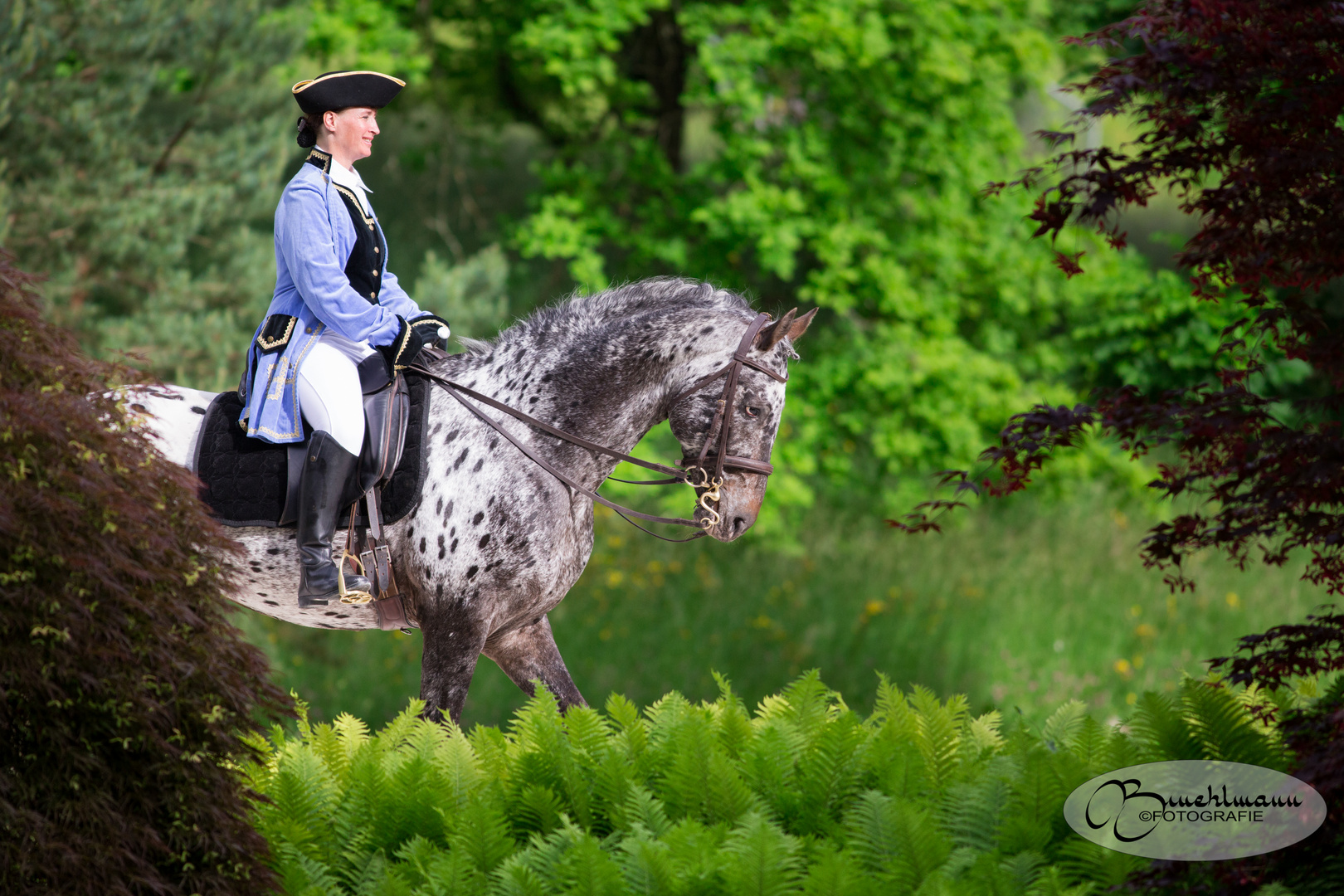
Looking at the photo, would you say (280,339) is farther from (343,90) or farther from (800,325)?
(800,325)

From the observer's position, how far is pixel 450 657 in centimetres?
434

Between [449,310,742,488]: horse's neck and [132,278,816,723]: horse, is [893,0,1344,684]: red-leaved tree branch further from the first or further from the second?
[449,310,742,488]: horse's neck

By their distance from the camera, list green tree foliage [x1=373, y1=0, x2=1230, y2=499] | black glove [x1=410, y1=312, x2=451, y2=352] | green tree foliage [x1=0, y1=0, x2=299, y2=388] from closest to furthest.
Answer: black glove [x1=410, y1=312, x2=451, y2=352] < green tree foliage [x1=0, y1=0, x2=299, y2=388] < green tree foliage [x1=373, y1=0, x2=1230, y2=499]

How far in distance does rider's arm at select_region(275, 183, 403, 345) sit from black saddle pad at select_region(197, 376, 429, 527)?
495 millimetres

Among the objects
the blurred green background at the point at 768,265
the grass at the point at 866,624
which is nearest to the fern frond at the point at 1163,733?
the blurred green background at the point at 768,265

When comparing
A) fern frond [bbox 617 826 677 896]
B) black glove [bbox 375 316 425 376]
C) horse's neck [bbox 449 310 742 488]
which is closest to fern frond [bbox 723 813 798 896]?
fern frond [bbox 617 826 677 896]

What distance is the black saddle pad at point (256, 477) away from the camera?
4379 mm

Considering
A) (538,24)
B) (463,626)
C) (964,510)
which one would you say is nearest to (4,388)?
(463,626)

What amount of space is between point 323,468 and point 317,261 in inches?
28.5

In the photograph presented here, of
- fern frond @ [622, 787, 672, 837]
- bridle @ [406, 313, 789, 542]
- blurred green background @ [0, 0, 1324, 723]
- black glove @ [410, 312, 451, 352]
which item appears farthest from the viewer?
blurred green background @ [0, 0, 1324, 723]

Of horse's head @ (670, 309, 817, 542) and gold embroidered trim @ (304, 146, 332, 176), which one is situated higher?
gold embroidered trim @ (304, 146, 332, 176)

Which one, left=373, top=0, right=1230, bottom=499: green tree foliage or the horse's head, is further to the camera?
left=373, top=0, right=1230, bottom=499: green tree foliage

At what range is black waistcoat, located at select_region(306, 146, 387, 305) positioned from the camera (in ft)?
14.1

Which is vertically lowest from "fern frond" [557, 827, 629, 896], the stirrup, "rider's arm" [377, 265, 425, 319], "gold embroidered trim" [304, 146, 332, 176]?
"fern frond" [557, 827, 629, 896]
